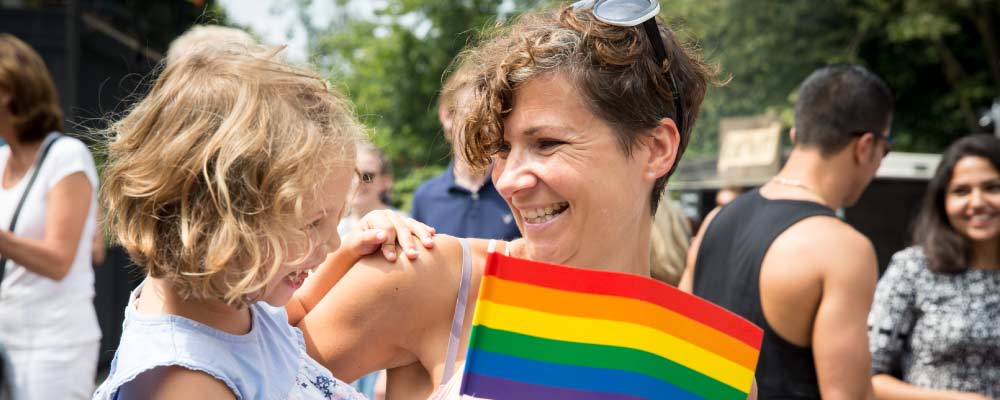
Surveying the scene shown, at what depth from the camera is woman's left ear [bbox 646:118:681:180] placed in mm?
1920

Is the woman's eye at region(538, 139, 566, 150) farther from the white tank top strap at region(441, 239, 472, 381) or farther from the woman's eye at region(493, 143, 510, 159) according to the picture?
the white tank top strap at region(441, 239, 472, 381)

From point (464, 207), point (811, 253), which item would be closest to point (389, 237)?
point (811, 253)

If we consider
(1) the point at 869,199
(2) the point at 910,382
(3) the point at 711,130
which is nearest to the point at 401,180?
(3) the point at 711,130

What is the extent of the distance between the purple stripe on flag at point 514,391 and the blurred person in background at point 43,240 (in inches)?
93.5

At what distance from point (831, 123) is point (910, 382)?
1.23 metres

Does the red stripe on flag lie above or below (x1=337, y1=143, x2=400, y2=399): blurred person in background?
below

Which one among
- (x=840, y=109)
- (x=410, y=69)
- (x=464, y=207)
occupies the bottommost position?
(x=464, y=207)

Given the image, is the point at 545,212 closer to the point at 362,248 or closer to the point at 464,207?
the point at 362,248

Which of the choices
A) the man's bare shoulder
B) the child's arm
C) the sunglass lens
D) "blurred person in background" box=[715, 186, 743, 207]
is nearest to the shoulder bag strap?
the child's arm

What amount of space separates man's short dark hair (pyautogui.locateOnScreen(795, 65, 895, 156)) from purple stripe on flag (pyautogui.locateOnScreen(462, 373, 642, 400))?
222 centimetres

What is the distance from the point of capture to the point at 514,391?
137cm

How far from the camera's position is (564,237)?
1.83 m

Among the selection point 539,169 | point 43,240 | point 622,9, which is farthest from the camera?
point 43,240

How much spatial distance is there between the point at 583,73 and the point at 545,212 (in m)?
0.27
